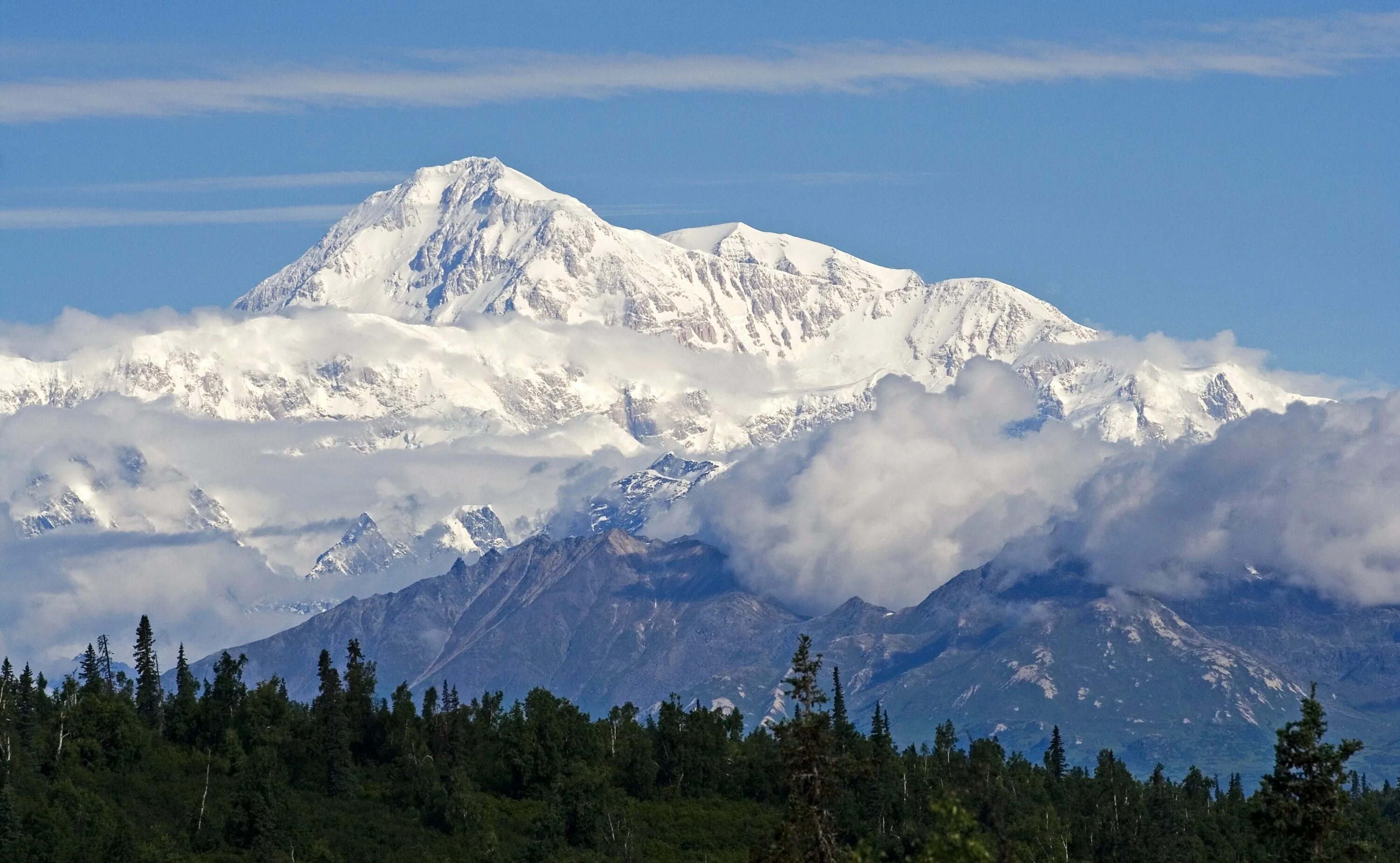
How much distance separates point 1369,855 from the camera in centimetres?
12269

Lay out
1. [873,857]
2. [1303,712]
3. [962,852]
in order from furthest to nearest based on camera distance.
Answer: [1303,712]
[873,857]
[962,852]

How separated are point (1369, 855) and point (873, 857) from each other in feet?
95.5

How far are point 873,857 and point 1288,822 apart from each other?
2456 cm

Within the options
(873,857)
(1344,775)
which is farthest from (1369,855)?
(873,857)

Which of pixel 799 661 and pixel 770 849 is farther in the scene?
pixel 799 661

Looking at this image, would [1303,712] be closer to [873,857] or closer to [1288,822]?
[1288,822]

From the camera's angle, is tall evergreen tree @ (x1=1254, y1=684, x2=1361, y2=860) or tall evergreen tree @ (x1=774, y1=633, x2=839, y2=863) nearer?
tall evergreen tree @ (x1=774, y1=633, x2=839, y2=863)

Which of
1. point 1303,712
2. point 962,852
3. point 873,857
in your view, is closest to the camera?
point 962,852

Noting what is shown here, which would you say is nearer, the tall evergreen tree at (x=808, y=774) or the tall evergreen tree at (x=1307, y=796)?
the tall evergreen tree at (x=808, y=774)

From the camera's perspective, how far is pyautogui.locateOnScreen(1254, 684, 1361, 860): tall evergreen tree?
12188 centimetres

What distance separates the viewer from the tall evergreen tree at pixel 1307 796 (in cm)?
12188

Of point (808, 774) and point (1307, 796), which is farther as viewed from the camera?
point (808, 774)

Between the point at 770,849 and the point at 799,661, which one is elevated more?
Answer: the point at 799,661

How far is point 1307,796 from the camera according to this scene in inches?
4833
